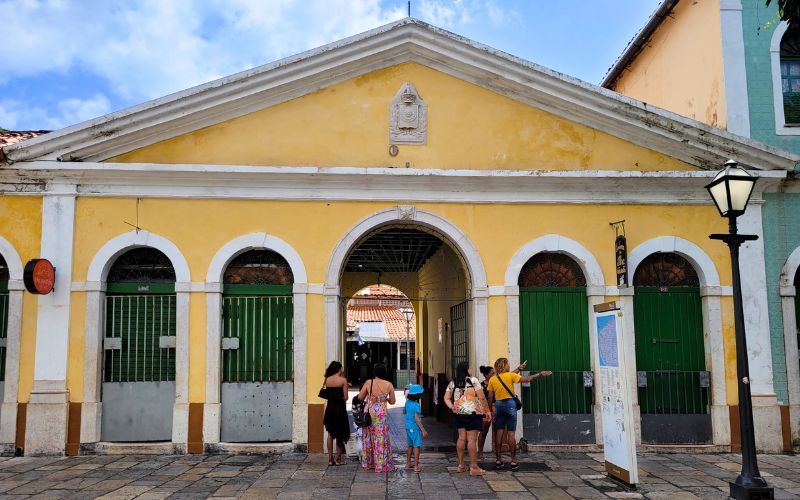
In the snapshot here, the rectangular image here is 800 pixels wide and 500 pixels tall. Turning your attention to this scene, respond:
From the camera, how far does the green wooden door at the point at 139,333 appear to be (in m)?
10.6

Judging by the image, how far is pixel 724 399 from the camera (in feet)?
35.5

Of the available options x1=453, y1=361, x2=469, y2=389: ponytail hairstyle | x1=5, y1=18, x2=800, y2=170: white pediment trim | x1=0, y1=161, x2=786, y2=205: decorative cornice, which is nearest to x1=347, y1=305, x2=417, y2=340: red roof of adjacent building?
x1=0, y1=161, x2=786, y2=205: decorative cornice

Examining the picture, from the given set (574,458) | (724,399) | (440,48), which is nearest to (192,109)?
(440,48)

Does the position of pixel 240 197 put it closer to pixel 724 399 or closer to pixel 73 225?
pixel 73 225

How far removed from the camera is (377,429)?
913 cm

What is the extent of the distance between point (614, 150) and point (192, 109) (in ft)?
21.8

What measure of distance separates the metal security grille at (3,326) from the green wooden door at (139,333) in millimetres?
1464

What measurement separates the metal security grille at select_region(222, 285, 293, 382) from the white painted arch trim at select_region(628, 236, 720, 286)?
17.9 ft

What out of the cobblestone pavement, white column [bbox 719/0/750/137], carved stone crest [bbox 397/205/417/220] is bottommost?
the cobblestone pavement

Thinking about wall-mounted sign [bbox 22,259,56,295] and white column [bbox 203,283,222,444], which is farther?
white column [bbox 203,283,222,444]

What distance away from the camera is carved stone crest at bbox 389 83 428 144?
11031 millimetres

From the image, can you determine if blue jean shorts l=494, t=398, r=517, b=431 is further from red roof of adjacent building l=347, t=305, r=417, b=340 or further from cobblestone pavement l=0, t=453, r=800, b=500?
red roof of adjacent building l=347, t=305, r=417, b=340

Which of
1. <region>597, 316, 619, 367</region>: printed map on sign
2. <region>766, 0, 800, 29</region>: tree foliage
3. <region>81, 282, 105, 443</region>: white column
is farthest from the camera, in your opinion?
<region>81, 282, 105, 443</region>: white column

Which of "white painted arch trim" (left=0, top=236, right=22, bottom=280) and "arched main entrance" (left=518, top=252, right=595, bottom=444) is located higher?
"white painted arch trim" (left=0, top=236, right=22, bottom=280)
